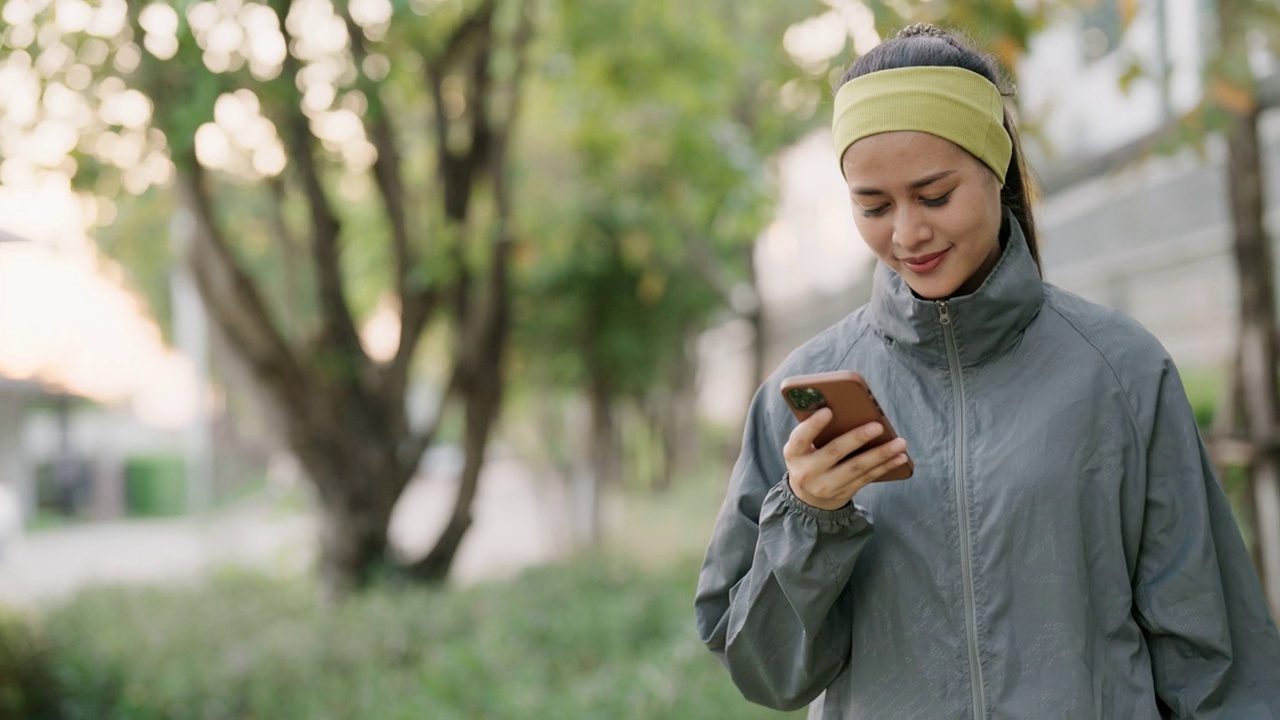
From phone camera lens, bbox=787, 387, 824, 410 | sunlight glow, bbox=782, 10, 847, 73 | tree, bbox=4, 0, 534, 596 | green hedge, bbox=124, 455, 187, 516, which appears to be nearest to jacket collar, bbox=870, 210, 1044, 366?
phone camera lens, bbox=787, 387, 824, 410

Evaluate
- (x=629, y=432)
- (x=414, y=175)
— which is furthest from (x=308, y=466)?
(x=629, y=432)

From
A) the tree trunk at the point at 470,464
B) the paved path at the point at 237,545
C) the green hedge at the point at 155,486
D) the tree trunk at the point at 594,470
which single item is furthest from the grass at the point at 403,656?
the green hedge at the point at 155,486

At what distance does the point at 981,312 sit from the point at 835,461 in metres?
0.31

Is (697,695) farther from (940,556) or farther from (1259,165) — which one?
(940,556)

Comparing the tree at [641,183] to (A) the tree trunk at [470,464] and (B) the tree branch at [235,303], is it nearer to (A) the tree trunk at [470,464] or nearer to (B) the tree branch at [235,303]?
(A) the tree trunk at [470,464]

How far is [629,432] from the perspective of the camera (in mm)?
19172

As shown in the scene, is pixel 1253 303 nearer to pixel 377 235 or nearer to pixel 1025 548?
pixel 1025 548

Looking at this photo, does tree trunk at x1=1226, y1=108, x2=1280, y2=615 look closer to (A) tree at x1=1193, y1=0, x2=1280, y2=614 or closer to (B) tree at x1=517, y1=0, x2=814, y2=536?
(A) tree at x1=1193, y1=0, x2=1280, y2=614

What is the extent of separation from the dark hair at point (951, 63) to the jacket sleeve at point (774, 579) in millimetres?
437

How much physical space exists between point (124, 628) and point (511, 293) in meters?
3.42

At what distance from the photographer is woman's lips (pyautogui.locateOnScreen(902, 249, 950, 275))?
1.62m

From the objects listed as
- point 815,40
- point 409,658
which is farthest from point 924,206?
point 409,658

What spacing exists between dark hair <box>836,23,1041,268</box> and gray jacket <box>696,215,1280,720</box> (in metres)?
0.09

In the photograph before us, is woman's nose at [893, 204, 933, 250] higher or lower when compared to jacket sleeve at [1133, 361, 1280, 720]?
higher
